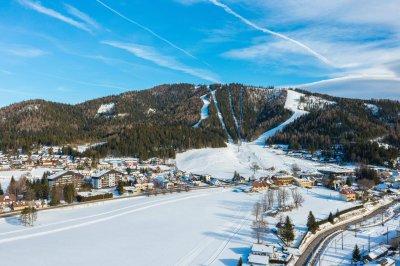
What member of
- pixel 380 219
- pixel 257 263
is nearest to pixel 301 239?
pixel 257 263

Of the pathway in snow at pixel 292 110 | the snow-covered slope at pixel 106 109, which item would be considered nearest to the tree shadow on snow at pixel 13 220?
the pathway in snow at pixel 292 110

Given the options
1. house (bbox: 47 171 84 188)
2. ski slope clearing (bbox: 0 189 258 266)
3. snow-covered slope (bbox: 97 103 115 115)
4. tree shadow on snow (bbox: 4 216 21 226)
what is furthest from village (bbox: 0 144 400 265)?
snow-covered slope (bbox: 97 103 115 115)

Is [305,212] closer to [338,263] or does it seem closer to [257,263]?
[338,263]

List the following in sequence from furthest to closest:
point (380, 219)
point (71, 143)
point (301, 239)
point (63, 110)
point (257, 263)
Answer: point (63, 110) < point (71, 143) < point (380, 219) < point (301, 239) < point (257, 263)

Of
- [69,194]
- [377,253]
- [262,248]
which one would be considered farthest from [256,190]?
[262,248]

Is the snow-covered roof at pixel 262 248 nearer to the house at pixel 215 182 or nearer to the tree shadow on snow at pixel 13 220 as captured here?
the tree shadow on snow at pixel 13 220

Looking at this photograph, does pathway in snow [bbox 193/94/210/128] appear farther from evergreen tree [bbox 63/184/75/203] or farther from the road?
the road
